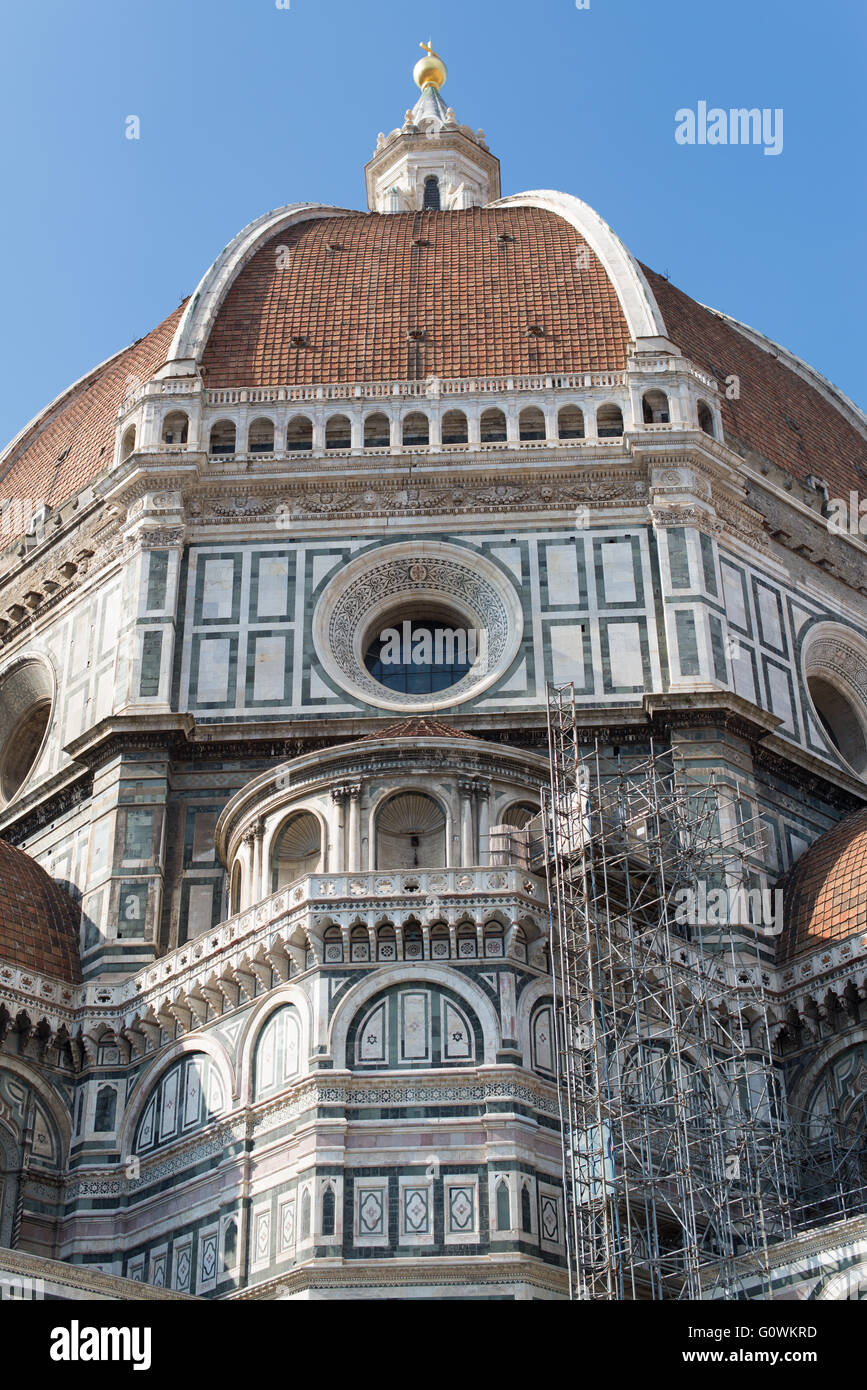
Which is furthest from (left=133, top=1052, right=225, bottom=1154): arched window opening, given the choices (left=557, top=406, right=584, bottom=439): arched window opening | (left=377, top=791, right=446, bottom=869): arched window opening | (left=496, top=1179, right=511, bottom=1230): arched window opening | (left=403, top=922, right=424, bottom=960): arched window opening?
(left=557, top=406, right=584, bottom=439): arched window opening

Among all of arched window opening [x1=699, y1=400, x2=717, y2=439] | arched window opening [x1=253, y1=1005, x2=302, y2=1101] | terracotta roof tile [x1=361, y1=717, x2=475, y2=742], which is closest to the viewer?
arched window opening [x1=253, y1=1005, x2=302, y2=1101]

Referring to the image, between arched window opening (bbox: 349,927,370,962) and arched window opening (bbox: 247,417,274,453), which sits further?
arched window opening (bbox: 247,417,274,453)

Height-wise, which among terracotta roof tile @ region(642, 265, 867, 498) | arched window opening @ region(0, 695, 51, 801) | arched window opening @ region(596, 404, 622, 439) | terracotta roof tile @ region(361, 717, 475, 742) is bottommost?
terracotta roof tile @ region(361, 717, 475, 742)

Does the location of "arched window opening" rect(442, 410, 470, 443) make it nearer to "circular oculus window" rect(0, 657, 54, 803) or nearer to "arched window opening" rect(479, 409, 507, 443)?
"arched window opening" rect(479, 409, 507, 443)

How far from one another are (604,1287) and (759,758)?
10826 millimetres

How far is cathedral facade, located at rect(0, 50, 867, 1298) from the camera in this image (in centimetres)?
2458

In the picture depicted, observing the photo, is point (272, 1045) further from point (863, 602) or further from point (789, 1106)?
point (863, 602)

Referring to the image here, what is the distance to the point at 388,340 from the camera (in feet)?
121

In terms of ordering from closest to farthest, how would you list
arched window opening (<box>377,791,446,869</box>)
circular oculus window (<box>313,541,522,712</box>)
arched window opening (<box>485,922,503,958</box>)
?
arched window opening (<box>485,922,503,958</box>)
arched window opening (<box>377,791,446,869</box>)
circular oculus window (<box>313,541,522,712</box>)

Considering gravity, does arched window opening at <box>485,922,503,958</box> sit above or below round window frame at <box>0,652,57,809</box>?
below

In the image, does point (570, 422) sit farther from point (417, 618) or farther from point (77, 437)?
point (77, 437)

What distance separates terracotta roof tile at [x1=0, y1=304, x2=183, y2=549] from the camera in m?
37.9

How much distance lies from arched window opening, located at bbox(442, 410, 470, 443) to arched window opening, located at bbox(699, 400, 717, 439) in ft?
14.0

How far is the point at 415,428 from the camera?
35125 millimetres
